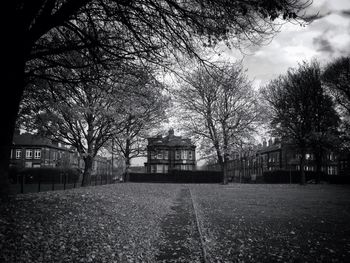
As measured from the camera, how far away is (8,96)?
7758 millimetres

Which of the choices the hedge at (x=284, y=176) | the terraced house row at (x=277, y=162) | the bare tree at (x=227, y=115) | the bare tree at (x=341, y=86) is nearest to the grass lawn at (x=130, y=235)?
the bare tree at (x=227, y=115)

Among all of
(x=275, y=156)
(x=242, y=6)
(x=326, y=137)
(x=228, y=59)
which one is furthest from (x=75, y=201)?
(x=275, y=156)

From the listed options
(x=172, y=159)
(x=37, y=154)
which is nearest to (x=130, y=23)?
(x=172, y=159)

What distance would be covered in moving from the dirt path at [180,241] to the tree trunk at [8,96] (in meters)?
4.98

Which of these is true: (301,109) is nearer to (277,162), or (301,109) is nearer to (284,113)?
(284,113)

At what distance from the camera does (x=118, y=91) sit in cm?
1118

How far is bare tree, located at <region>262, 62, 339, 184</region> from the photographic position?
3644 centimetres

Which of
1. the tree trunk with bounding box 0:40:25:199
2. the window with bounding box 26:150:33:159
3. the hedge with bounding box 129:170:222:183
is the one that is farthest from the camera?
the window with bounding box 26:150:33:159

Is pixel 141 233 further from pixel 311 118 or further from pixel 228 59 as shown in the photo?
pixel 311 118

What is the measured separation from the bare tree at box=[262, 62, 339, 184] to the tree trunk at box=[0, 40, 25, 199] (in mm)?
32975

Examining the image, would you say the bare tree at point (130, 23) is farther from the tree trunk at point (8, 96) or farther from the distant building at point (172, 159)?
the distant building at point (172, 159)

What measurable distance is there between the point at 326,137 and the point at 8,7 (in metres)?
35.2

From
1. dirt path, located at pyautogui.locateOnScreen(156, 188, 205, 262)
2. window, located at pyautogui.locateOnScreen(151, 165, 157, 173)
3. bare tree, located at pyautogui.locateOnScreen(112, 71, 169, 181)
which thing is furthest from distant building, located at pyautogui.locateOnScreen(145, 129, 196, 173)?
dirt path, located at pyautogui.locateOnScreen(156, 188, 205, 262)

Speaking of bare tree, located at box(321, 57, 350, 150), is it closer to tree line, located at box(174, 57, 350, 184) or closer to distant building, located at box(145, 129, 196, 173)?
→ tree line, located at box(174, 57, 350, 184)
